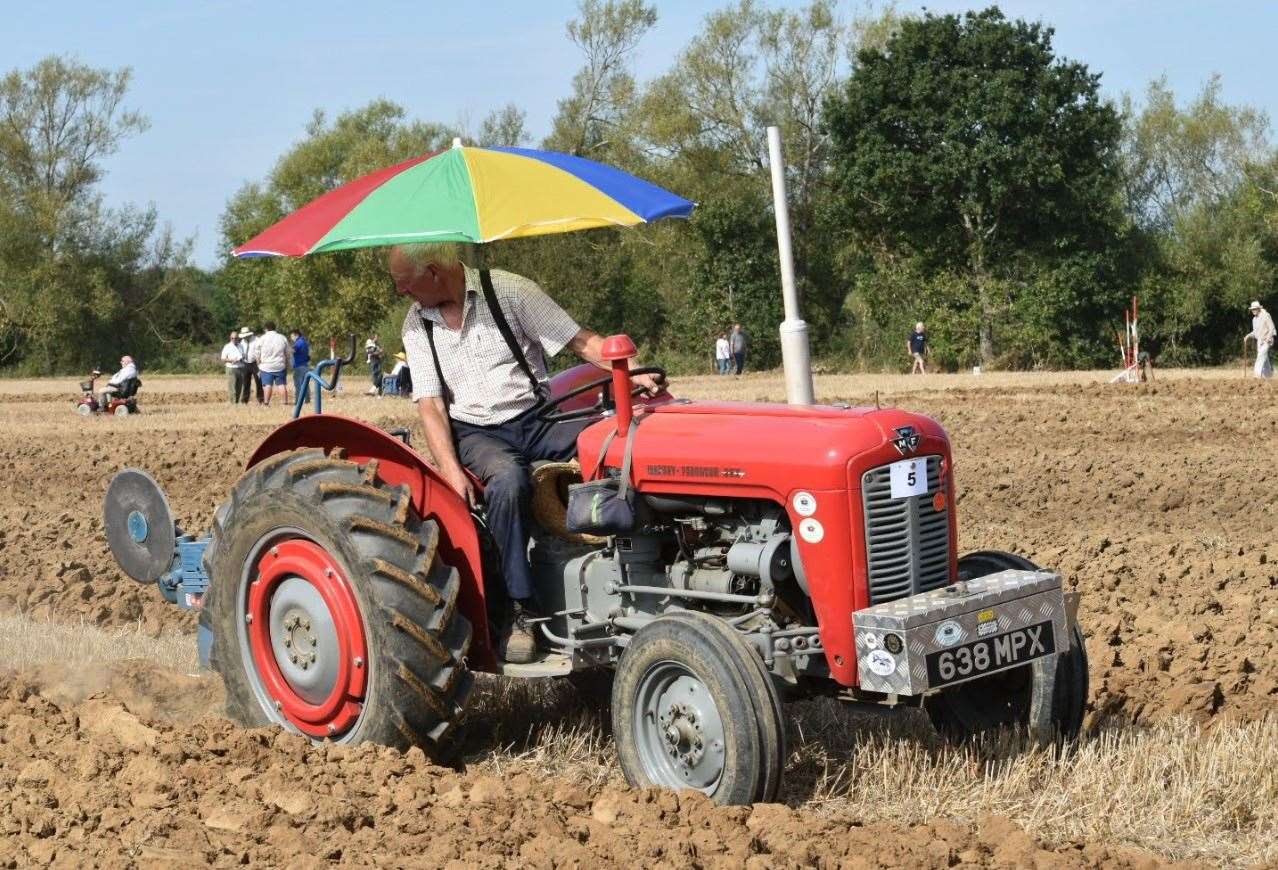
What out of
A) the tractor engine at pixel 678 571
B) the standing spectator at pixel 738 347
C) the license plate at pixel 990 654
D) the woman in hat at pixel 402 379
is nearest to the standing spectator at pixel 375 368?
the woman in hat at pixel 402 379

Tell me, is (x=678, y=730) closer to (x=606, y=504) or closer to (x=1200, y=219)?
(x=606, y=504)

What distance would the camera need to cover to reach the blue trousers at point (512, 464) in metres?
5.51

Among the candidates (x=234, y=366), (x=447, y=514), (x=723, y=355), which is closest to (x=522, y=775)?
(x=447, y=514)

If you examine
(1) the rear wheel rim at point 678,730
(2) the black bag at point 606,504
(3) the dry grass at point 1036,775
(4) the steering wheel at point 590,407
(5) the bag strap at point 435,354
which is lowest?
(3) the dry grass at point 1036,775

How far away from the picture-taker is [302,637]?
5668 mm

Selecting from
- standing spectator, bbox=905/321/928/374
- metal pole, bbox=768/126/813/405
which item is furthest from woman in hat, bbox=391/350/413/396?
metal pole, bbox=768/126/813/405

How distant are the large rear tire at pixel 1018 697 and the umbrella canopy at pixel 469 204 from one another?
1.62 m

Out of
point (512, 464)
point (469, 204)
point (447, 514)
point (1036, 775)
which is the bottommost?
point (1036, 775)

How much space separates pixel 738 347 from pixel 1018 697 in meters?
35.1

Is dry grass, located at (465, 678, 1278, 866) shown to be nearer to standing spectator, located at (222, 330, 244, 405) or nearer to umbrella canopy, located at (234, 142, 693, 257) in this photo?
umbrella canopy, located at (234, 142, 693, 257)

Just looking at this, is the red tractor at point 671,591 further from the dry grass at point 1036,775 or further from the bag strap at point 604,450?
the dry grass at point 1036,775

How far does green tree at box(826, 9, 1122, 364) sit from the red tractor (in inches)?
1336

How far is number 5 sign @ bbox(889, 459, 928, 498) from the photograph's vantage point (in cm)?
498

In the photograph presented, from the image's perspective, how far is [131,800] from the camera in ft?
16.6
